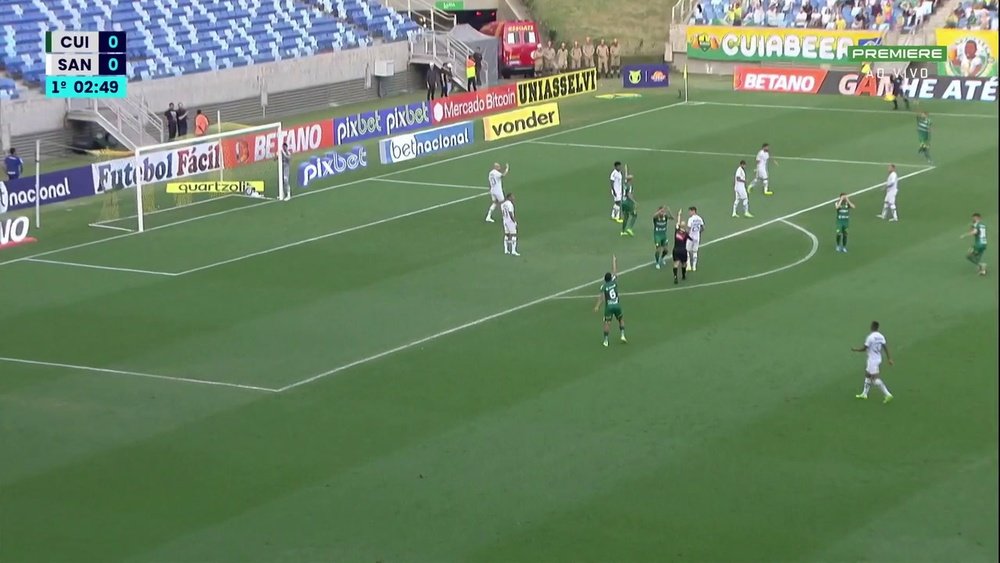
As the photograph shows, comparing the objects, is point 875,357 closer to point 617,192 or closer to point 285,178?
point 617,192

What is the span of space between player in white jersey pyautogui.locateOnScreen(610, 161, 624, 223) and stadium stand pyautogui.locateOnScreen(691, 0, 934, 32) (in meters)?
29.0

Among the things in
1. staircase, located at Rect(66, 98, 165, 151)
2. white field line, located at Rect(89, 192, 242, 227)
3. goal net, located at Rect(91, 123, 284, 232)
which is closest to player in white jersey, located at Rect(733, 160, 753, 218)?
goal net, located at Rect(91, 123, 284, 232)

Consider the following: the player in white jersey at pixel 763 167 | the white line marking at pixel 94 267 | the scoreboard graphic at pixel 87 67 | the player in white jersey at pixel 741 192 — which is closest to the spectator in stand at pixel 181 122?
the scoreboard graphic at pixel 87 67

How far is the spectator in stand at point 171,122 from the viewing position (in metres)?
51.5

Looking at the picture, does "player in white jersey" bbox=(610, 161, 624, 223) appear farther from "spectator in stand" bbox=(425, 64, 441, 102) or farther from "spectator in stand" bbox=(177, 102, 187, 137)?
"spectator in stand" bbox=(425, 64, 441, 102)

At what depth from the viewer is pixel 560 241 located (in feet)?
124

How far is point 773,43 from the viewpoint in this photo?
2633 inches

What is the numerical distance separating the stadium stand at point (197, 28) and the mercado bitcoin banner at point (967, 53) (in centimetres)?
2266

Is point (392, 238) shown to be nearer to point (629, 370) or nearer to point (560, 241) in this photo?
point (560, 241)

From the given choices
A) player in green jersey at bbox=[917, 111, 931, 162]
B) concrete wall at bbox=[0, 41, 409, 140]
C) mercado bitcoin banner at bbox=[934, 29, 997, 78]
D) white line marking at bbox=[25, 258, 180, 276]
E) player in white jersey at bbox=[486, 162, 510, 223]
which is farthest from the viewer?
Result: mercado bitcoin banner at bbox=[934, 29, 997, 78]

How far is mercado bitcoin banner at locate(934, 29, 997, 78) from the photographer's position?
2343 inches

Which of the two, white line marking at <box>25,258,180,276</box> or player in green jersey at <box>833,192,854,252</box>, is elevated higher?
player in green jersey at <box>833,192,854,252</box>

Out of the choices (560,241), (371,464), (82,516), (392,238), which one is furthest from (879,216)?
(82,516)

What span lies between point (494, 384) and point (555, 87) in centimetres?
3508
